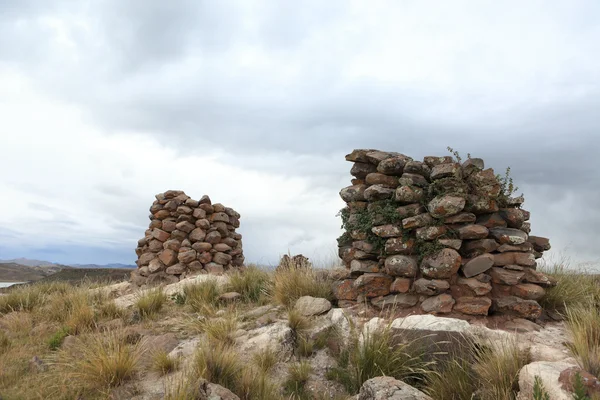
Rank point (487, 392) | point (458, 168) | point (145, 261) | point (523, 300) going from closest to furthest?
point (487, 392), point (523, 300), point (458, 168), point (145, 261)

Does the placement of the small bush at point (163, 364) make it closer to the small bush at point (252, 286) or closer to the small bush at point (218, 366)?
the small bush at point (218, 366)

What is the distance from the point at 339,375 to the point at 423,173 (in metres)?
3.86

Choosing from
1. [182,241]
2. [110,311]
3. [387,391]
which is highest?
[182,241]

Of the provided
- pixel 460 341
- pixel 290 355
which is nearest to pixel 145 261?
pixel 290 355

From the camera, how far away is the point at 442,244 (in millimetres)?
7121

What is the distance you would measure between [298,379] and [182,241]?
8156mm

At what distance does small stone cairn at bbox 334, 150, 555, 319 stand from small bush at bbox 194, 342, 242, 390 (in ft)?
8.08

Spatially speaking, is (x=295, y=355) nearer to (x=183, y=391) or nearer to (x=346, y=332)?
(x=346, y=332)

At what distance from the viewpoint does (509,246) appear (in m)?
7.12

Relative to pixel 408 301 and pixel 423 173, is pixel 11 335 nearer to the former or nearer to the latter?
pixel 408 301

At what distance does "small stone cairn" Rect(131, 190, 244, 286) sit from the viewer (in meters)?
12.7

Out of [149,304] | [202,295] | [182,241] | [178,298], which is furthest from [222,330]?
[182,241]

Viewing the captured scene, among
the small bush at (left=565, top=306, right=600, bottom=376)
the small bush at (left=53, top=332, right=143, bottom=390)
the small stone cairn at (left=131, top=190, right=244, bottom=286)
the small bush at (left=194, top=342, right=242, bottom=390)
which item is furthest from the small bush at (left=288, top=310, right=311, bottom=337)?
the small stone cairn at (left=131, top=190, right=244, bottom=286)

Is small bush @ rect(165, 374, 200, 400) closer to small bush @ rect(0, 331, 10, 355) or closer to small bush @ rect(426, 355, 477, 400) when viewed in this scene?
small bush @ rect(426, 355, 477, 400)
